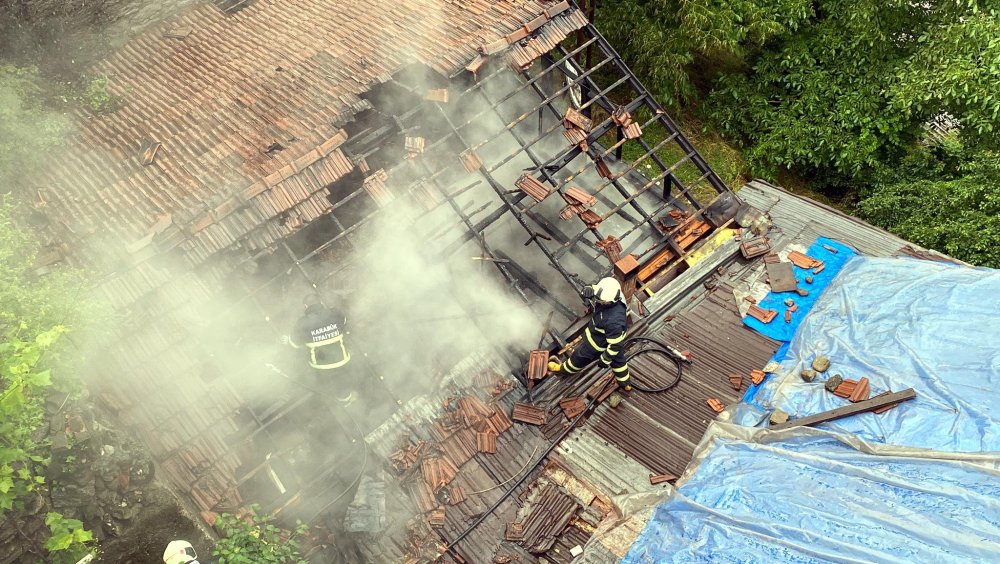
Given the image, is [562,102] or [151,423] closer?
[151,423]

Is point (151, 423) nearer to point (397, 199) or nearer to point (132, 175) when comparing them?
point (132, 175)

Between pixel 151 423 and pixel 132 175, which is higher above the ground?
pixel 132 175

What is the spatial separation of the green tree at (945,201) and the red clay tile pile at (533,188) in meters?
7.71

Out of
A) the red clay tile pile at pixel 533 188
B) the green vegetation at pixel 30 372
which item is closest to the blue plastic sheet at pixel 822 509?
the red clay tile pile at pixel 533 188

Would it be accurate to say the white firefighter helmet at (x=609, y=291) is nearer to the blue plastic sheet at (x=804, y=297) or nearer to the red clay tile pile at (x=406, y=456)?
the blue plastic sheet at (x=804, y=297)

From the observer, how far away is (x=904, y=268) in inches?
357

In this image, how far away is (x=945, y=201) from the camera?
12.1m

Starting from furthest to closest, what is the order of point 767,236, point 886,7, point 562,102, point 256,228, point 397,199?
point 562,102 → point 886,7 → point 767,236 → point 397,199 → point 256,228

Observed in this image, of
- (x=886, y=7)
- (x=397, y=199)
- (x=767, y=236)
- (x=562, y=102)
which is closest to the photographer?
(x=397, y=199)

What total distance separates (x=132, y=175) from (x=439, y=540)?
6.67 meters

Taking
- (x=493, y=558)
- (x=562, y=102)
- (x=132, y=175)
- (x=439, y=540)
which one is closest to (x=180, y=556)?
(x=439, y=540)

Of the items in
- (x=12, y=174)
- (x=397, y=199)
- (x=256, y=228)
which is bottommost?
(x=397, y=199)

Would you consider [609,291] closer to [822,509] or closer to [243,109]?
[822,509]

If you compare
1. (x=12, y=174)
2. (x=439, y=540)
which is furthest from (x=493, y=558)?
(x=12, y=174)
